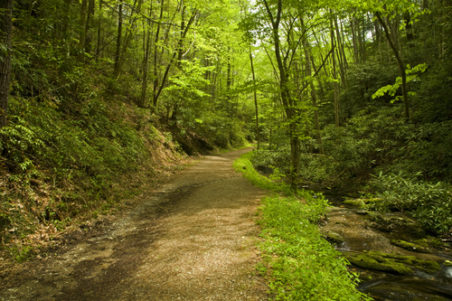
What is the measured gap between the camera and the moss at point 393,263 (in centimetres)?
463

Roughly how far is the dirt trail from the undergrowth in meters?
0.29

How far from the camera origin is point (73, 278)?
11.6 ft

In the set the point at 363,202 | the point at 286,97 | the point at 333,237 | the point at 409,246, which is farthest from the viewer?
the point at 363,202

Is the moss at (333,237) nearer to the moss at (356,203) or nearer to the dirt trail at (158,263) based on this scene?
the dirt trail at (158,263)

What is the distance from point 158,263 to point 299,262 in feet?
7.93

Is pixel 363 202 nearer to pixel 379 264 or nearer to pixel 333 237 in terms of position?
pixel 333 237

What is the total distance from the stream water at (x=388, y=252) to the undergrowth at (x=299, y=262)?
0.45 metres

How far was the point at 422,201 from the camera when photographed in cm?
728

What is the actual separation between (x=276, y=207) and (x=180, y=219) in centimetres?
275

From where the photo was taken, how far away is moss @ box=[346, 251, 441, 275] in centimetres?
463

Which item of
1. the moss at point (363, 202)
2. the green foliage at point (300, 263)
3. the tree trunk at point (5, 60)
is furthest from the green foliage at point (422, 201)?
the tree trunk at point (5, 60)

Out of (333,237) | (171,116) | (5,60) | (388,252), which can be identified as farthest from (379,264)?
(171,116)

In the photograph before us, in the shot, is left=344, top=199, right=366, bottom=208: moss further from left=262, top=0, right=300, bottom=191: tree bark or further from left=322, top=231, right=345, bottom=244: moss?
left=322, top=231, right=345, bottom=244: moss

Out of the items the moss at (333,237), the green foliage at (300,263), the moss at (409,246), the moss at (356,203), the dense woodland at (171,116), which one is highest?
the dense woodland at (171,116)
